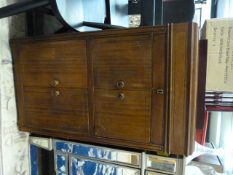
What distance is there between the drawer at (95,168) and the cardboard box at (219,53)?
1.87 feet

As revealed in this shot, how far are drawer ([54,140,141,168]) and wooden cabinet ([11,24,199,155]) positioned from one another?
0.18 ft

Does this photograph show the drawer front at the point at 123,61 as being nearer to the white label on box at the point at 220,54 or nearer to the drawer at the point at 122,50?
the drawer at the point at 122,50

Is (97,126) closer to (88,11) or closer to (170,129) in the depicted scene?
(170,129)

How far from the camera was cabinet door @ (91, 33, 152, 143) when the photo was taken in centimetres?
89

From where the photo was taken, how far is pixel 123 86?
93 cm

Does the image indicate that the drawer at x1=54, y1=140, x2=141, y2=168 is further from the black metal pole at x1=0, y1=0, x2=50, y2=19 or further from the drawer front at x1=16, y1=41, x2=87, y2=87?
the black metal pole at x1=0, y1=0, x2=50, y2=19

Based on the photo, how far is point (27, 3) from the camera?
3.25 ft

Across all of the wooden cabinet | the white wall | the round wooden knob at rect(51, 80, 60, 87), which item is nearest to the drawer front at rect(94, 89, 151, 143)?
the wooden cabinet

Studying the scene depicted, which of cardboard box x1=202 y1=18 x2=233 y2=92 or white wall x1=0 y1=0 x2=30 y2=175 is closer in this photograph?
cardboard box x1=202 y1=18 x2=233 y2=92

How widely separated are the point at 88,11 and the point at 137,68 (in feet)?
1.70

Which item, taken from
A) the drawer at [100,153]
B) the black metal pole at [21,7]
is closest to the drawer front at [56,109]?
the drawer at [100,153]

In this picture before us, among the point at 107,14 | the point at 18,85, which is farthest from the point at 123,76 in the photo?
the point at 18,85

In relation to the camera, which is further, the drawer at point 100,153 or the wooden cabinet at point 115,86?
the drawer at point 100,153

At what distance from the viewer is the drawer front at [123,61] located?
88cm
